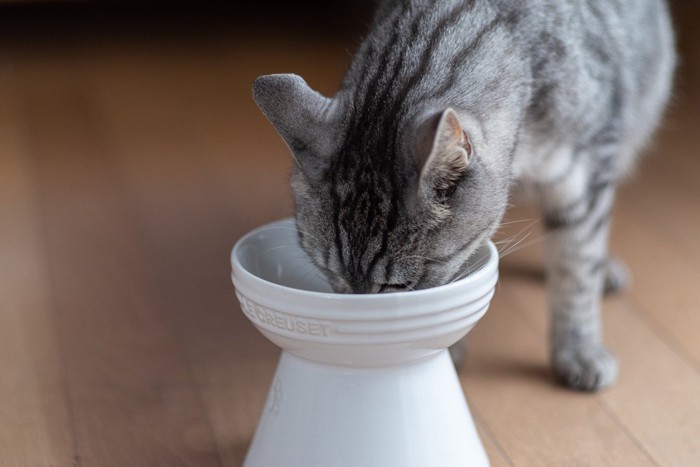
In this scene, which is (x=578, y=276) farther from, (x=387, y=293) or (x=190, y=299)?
(x=190, y=299)

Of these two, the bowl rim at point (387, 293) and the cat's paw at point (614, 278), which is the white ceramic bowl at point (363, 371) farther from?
the cat's paw at point (614, 278)

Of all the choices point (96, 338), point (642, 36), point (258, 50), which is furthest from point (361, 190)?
point (258, 50)

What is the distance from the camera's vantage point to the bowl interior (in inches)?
53.0

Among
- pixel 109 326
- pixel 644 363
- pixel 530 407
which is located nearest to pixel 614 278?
pixel 644 363

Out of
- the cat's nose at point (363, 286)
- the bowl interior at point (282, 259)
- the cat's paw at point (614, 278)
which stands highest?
the cat's nose at point (363, 286)

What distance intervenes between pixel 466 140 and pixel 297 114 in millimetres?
231

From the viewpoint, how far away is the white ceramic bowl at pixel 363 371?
1107 millimetres

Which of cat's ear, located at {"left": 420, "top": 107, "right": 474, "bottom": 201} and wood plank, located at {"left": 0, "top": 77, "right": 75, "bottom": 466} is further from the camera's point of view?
wood plank, located at {"left": 0, "top": 77, "right": 75, "bottom": 466}

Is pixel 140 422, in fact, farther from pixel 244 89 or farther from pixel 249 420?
pixel 244 89

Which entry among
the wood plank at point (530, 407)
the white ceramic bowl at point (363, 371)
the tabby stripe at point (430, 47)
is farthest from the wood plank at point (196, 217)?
the tabby stripe at point (430, 47)

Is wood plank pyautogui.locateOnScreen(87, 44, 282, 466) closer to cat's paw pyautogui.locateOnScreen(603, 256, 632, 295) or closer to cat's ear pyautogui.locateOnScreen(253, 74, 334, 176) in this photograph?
cat's ear pyautogui.locateOnScreen(253, 74, 334, 176)

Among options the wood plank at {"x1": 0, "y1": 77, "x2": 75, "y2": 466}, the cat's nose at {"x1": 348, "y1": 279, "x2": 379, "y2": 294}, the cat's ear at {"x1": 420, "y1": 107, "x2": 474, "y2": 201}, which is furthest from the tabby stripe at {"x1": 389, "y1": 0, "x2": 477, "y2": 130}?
the wood plank at {"x1": 0, "y1": 77, "x2": 75, "y2": 466}

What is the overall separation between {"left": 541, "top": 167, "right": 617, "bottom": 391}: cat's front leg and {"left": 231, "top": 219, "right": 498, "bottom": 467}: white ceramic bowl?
15.2 inches

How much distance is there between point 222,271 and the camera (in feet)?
6.58
